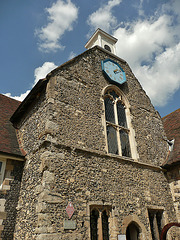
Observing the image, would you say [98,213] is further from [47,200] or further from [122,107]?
[122,107]

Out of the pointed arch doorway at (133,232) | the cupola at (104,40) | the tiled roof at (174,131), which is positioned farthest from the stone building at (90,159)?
the cupola at (104,40)

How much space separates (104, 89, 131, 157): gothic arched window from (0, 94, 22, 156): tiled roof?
12.1 ft

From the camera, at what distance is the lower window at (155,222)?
23.4ft

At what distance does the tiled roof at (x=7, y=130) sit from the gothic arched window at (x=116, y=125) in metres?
3.68

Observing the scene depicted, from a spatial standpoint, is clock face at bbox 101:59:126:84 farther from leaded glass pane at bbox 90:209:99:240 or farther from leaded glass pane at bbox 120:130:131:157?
leaded glass pane at bbox 90:209:99:240

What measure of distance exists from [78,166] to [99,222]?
1803mm

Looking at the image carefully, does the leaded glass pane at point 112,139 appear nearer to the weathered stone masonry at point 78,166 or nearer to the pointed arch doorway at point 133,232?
the weathered stone masonry at point 78,166

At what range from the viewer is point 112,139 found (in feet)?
26.1

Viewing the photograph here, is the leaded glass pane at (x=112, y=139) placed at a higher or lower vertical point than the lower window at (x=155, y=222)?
higher

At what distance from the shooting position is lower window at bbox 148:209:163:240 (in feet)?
23.4

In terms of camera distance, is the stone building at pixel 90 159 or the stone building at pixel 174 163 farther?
the stone building at pixel 174 163

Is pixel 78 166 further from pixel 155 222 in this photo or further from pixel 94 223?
pixel 155 222

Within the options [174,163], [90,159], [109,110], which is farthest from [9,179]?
[174,163]

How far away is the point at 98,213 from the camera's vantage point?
595 cm
